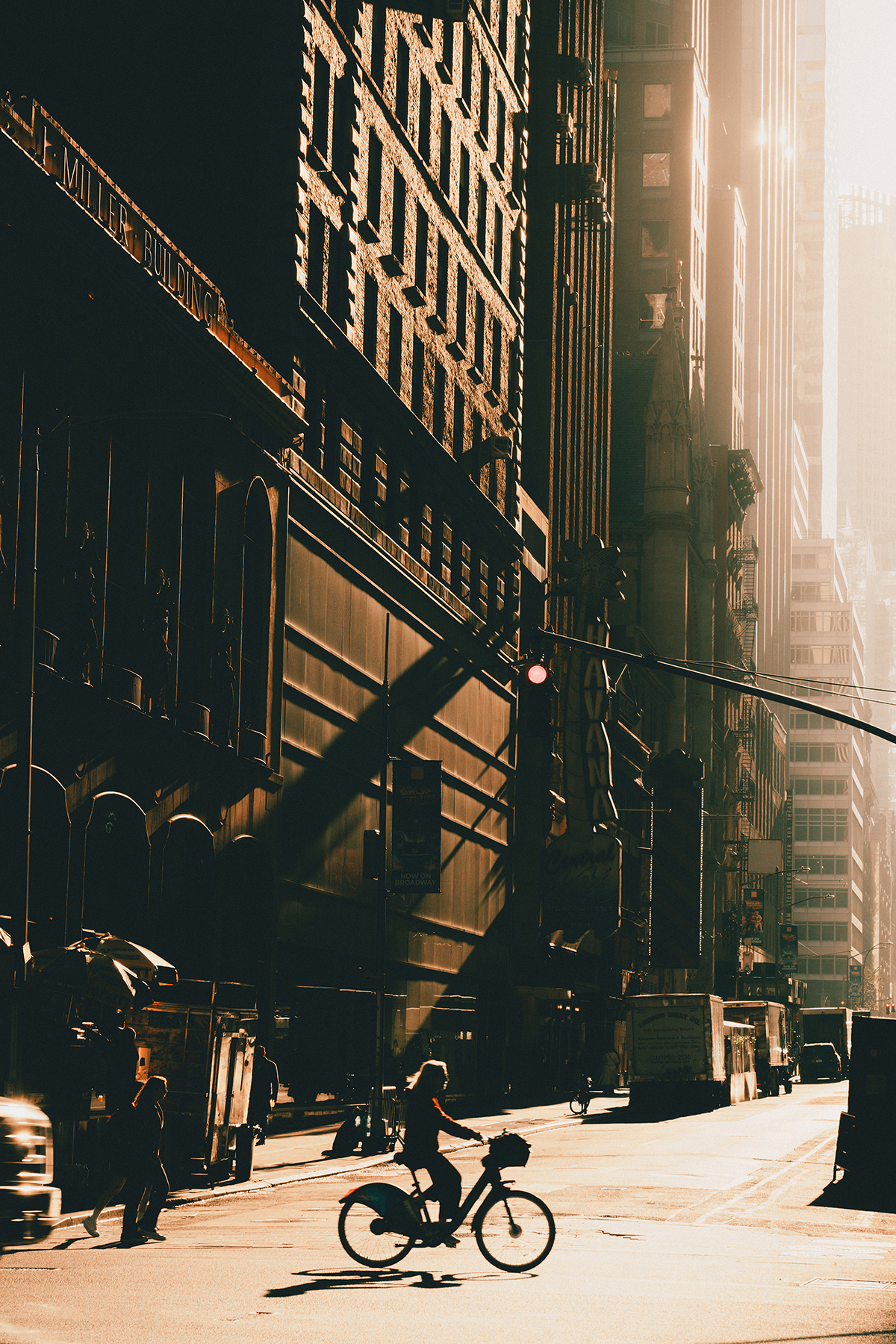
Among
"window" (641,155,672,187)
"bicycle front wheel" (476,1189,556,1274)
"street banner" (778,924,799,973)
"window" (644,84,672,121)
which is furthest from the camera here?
A: "street banner" (778,924,799,973)

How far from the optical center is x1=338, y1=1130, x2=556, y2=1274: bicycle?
15.1 meters

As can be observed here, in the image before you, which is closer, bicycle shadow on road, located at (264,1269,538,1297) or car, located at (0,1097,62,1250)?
car, located at (0,1097,62,1250)

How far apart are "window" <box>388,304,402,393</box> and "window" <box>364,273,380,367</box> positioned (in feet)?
5.38

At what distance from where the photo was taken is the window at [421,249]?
156ft

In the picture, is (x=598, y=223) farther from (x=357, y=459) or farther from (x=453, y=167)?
(x=357, y=459)

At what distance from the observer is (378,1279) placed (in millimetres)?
15008

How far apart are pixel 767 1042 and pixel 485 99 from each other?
35904 mm

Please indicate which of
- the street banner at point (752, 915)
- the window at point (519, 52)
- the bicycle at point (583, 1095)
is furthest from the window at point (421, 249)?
the street banner at point (752, 915)

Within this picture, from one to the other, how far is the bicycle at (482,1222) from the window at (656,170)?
108 metres

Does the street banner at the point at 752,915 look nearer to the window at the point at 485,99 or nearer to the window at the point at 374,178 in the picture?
the window at the point at 485,99

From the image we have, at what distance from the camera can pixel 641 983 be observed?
283 ft

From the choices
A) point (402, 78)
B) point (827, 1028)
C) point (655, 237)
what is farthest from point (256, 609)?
point (655, 237)

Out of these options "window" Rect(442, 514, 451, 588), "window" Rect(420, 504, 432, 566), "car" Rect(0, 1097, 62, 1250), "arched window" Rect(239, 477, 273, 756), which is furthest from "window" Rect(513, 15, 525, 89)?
"car" Rect(0, 1097, 62, 1250)

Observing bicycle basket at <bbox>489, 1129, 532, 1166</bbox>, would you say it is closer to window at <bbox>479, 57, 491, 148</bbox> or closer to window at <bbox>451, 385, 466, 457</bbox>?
window at <bbox>451, 385, 466, 457</bbox>
